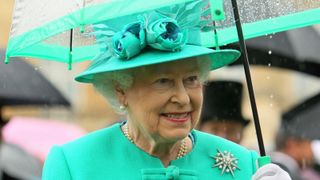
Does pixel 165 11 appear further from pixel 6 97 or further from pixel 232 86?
pixel 6 97

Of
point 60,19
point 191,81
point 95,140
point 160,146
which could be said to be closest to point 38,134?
point 95,140

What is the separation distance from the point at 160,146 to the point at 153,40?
1.46 ft

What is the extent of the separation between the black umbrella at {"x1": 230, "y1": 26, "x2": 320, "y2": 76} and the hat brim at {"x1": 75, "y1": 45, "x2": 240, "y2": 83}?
5.01 metres

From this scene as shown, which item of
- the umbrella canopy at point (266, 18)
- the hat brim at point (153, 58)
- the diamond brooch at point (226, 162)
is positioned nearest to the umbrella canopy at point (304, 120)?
the umbrella canopy at point (266, 18)

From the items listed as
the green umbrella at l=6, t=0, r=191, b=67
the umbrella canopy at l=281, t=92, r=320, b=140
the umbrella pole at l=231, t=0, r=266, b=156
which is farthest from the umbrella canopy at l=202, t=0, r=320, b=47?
the umbrella canopy at l=281, t=92, r=320, b=140

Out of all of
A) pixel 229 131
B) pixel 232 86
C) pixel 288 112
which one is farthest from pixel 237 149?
pixel 288 112

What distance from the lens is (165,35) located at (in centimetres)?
418

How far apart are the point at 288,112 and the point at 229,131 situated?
291cm

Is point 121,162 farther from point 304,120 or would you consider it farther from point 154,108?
point 304,120

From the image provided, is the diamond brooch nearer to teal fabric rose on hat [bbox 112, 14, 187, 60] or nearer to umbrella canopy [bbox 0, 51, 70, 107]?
teal fabric rose on hat [bbox 112, 14, 187, 60]

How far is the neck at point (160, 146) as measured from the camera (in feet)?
14.3

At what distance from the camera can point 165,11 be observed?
14.0ft

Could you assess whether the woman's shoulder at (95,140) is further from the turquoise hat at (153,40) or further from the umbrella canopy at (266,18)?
the umbrella canopy at (266,18)

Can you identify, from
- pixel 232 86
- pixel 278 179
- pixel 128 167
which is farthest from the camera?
pixel 232 86
